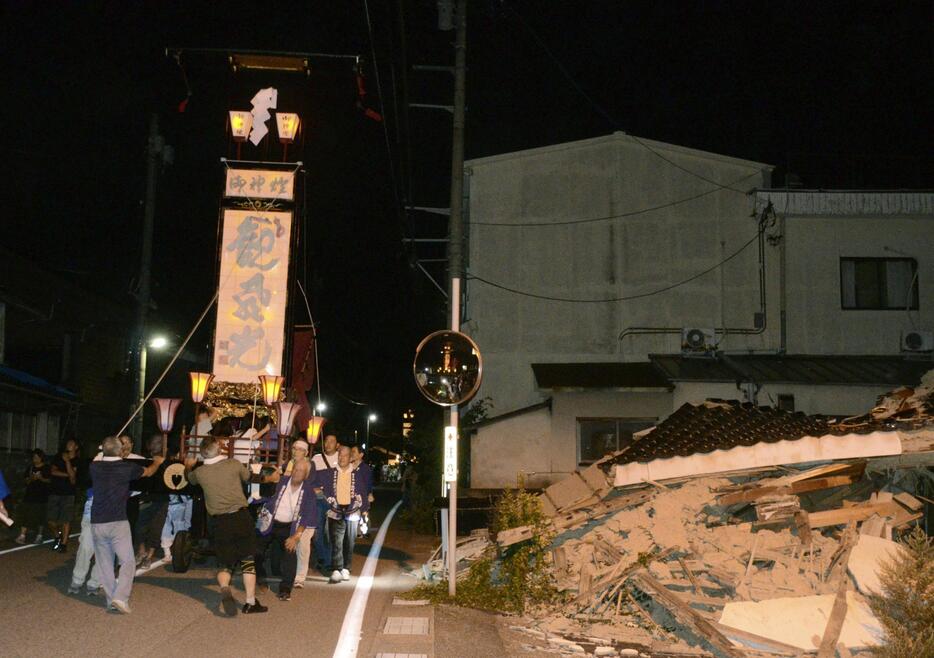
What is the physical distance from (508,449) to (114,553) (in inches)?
567

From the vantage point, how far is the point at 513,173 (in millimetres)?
26609

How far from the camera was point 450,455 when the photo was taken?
11.2 meters

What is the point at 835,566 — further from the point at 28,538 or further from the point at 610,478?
the point at 28,538

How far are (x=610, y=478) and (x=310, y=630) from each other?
5687mm

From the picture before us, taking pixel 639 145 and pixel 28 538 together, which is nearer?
pixel 28 538

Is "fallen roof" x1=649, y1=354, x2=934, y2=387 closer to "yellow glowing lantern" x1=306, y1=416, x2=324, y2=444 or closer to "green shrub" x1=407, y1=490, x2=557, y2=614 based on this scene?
"yellow glowing lantern" x1=306, y1=416, x2=324, y2=444

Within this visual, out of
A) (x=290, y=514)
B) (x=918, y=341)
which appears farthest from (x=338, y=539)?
(x=918, y=341)

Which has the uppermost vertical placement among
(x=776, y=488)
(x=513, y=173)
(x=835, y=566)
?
(x=513, y=173)

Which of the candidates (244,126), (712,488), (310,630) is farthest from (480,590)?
(244,126)

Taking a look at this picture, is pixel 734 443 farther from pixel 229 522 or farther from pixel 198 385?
pixel 198 385

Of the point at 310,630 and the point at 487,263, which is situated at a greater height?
the point at 487,263

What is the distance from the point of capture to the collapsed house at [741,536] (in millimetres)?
8562

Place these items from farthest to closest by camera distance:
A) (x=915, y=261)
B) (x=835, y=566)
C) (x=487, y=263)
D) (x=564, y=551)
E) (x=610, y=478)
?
(x=487, y=263)
(x=915, y=261)
(x=610, y=478)
(x=564, y=551)
(x=835, y=566)

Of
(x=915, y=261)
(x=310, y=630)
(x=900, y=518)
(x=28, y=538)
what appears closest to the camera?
(x=310, y=630)
